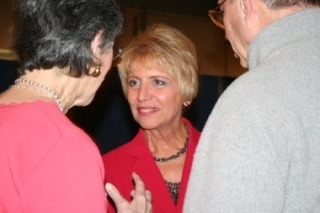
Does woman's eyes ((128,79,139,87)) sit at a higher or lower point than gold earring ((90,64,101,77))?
lower

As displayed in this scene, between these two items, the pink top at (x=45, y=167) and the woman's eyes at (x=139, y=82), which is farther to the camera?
the woman's eyes at (x=139, y=82)

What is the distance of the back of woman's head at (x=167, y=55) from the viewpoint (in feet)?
7.84

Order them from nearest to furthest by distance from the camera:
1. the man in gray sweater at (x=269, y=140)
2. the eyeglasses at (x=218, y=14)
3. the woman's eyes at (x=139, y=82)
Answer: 1. the man in gray sweater at (x=269, y=140)
2. the eyeglasses at (x=218, y=14)
3. the woman's eyes at (x=139, y=82)

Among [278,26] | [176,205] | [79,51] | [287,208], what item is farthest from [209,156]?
[176,205]

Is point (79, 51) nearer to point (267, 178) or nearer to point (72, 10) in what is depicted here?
point (72, 10)

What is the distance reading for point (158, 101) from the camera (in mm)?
2430

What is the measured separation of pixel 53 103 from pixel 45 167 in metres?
0.20

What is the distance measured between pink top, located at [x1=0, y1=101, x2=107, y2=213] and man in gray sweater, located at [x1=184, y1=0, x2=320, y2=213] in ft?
0.76

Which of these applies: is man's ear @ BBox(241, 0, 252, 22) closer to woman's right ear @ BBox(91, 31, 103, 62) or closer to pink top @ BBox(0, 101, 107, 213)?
woman's right ear @ BBox(91, 31, 103, 62)

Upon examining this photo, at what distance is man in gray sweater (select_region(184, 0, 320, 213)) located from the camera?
81 centimetres

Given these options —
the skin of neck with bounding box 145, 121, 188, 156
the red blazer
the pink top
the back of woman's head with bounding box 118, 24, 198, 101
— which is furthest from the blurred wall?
the pink top

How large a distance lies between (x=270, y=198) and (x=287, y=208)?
0.08 metres

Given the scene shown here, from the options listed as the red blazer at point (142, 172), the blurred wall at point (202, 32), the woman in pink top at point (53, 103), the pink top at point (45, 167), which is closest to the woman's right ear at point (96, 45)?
the woman in pink top at point (53, 103)

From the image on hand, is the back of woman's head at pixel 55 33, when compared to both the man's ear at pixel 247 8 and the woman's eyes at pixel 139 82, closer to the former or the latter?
the man's ear at pixel 247 8
